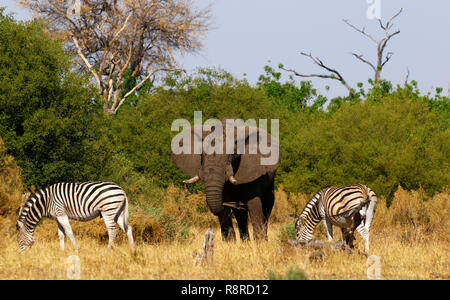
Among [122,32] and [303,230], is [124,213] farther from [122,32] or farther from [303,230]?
[122,32]

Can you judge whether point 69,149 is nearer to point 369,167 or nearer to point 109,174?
point 109,174

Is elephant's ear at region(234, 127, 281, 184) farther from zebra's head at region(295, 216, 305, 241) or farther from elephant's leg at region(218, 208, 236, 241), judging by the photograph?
zebra's head at region(295, 216, 305, 241)

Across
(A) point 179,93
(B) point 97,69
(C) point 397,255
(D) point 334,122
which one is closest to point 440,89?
(D) point 334,122

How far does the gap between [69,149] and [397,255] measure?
901cm

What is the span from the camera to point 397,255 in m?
11.9

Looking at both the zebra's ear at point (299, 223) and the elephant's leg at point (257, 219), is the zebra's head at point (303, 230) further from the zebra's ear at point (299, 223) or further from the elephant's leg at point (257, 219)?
the elephant's leg at point (257, 219)

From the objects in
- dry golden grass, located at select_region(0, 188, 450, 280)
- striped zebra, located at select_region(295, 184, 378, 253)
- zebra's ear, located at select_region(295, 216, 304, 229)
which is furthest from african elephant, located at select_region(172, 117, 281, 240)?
striped zebra, located at select_region(295, 184, 378, 253)

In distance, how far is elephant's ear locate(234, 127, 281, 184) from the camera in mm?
13734

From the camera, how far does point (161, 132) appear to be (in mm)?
23875

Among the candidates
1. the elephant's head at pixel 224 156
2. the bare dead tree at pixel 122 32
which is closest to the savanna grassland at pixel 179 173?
the elephant's head at pixel 224 156

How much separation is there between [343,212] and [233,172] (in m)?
2.56

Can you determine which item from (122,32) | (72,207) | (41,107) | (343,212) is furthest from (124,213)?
(122,32)

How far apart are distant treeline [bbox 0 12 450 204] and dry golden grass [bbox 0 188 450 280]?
2.70m

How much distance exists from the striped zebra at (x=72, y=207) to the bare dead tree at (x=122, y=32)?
84.3 ft
